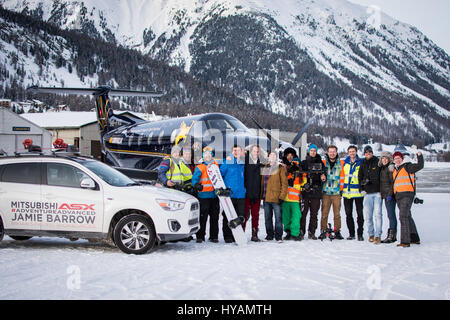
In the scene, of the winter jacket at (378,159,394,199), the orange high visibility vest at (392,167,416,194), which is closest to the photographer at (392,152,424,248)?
the orange high visibility vest at (392,167,416,194)

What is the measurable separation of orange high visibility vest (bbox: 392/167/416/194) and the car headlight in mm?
4277

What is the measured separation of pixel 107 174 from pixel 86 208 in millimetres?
873

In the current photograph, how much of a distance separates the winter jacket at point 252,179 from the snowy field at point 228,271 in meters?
1.05

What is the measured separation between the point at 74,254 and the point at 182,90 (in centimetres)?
14404

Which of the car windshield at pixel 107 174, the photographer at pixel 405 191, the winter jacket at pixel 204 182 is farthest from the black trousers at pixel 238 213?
the photographer at pixel 405 191

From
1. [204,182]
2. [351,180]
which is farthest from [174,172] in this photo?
[351,180]

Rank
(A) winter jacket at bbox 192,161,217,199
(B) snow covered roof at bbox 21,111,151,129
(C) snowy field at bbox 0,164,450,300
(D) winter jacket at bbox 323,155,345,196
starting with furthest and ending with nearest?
1. (B) snow covered roof at bbox 21,111,151,129
2. (D) winter jacket at bbox 323,155,345,196
3. (A) winter jacket at bbox 192,161,217,199
4. (C) snowy field at bbox 0,164,450,300

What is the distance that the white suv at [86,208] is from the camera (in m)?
6.60

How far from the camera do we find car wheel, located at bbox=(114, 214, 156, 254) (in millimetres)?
6559

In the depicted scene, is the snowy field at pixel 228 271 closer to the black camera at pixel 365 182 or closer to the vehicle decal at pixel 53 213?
the vehicle decal at pixel 53 213

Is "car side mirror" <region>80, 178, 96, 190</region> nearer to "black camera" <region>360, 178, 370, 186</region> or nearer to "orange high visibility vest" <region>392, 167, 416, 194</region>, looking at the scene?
"black camera" <region>360, 178, 370, 186</region>

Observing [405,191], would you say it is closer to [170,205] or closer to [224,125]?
[170,205]
